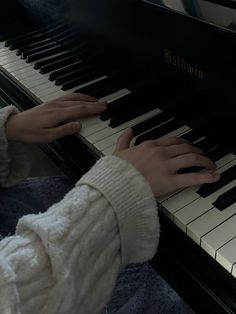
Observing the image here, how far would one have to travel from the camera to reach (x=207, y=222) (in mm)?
747

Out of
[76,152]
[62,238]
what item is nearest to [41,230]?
[62,238]

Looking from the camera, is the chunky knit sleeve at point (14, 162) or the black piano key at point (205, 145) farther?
the chunky knit sleeve at point (14, 162)

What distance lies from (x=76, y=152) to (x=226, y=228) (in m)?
0.45

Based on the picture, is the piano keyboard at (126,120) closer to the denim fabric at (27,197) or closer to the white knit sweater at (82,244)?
the white knit sweater at (82,244)

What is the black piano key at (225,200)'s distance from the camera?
77cm

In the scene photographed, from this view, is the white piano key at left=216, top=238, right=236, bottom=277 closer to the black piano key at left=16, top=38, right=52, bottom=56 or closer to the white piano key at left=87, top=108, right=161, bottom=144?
the white piano key at left=87, top=108, right=161, bottom=144

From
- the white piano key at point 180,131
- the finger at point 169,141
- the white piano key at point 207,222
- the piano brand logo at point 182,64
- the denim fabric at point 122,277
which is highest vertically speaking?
the piano brand logo at point 182,64

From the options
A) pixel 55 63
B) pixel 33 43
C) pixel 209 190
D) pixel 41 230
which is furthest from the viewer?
pixel 33 43

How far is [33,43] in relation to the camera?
1.42 m

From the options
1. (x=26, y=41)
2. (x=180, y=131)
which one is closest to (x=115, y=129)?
(x=180, y=131)

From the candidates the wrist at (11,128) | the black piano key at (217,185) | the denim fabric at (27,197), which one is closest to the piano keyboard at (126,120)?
the black piano key at (217,185)

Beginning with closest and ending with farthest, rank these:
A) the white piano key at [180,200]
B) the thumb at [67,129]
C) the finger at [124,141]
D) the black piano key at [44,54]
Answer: the white piano key at [180,200] → the finger at [124,141] → the thumb at [67,129] → the black piano key at [44,54]

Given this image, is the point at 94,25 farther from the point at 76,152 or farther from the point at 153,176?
the point at 153,176

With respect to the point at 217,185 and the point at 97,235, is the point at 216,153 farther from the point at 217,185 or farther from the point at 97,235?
the point at 97,235
